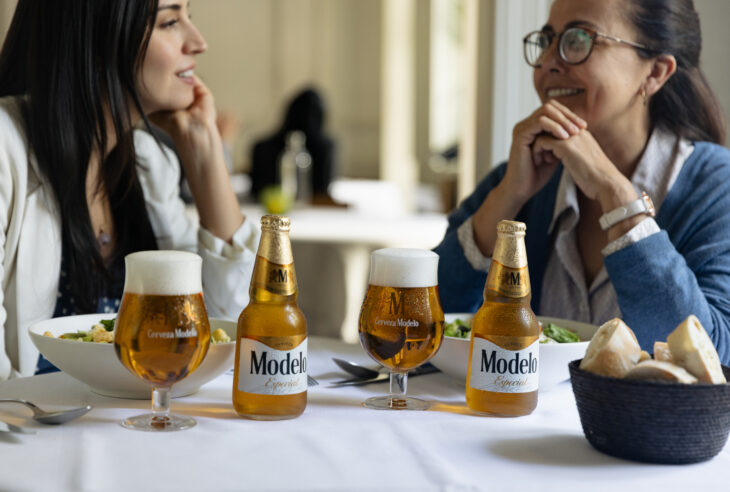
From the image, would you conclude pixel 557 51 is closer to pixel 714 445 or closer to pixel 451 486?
pixel 714 445

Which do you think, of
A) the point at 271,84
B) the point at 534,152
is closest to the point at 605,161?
the point at 534,152

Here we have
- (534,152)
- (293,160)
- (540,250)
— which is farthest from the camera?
(293,160)

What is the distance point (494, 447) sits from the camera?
91 centimetres

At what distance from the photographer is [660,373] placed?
33.8 inches

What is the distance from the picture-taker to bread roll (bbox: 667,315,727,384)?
0.86 metres

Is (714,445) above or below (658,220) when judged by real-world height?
below

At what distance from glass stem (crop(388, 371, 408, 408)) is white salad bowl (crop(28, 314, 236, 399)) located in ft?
0.70

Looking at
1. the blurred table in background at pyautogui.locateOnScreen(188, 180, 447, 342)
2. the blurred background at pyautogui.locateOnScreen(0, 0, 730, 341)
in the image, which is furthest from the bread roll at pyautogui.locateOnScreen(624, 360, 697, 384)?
the blurred background at pyautogui.locateOnScreen(0, 0, 730, 341)

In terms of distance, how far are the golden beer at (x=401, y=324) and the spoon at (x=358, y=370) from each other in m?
0.17

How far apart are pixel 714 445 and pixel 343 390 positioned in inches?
19.3

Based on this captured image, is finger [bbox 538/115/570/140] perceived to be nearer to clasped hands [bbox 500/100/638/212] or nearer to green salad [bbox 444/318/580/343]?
clasped hands [bbox 500/100/638/212]

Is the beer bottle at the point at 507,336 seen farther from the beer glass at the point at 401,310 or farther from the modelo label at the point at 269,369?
the modelo label at the point at 269,369

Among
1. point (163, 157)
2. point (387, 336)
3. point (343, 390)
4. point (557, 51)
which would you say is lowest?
point (343, 390)

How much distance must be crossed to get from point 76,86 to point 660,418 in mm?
1241
